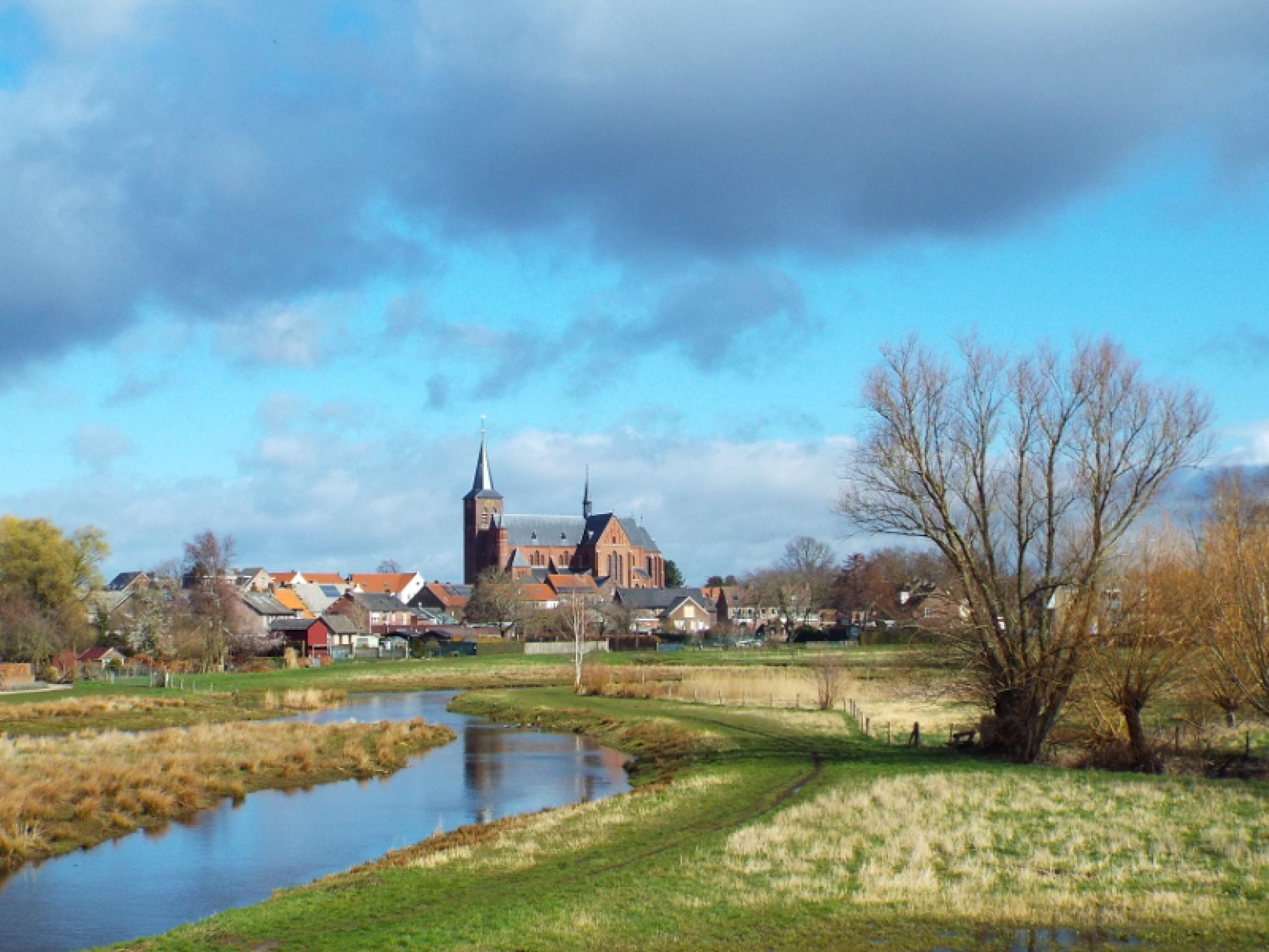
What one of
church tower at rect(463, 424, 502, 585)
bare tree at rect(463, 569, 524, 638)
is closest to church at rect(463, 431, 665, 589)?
church tower at rect(463, 424, 502, 585)

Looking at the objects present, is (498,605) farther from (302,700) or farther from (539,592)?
(302,700)

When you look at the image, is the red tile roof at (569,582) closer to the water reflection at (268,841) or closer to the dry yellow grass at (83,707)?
the dry yellow grass at (83,707)

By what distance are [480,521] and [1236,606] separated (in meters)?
163

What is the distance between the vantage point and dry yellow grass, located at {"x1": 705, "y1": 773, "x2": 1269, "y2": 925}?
16625 millimetres

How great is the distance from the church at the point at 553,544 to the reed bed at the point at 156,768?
134m

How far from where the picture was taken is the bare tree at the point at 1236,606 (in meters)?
27.8

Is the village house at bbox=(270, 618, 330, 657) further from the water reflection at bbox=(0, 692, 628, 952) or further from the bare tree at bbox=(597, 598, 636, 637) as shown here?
the water reflection at bbox=(0, 692, 628, 952)

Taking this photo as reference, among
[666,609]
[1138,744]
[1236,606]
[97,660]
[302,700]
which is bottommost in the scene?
[302,700]

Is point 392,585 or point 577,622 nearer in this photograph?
point 577,622

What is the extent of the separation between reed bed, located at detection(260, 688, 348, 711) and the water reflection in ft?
66.0

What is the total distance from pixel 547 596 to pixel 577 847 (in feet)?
466

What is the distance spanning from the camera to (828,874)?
60.8 ft

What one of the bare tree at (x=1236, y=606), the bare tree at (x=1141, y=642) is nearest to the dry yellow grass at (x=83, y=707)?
the bare tree at (x=1141, y=642)

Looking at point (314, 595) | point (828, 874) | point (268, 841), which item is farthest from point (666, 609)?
point (828, 874)
